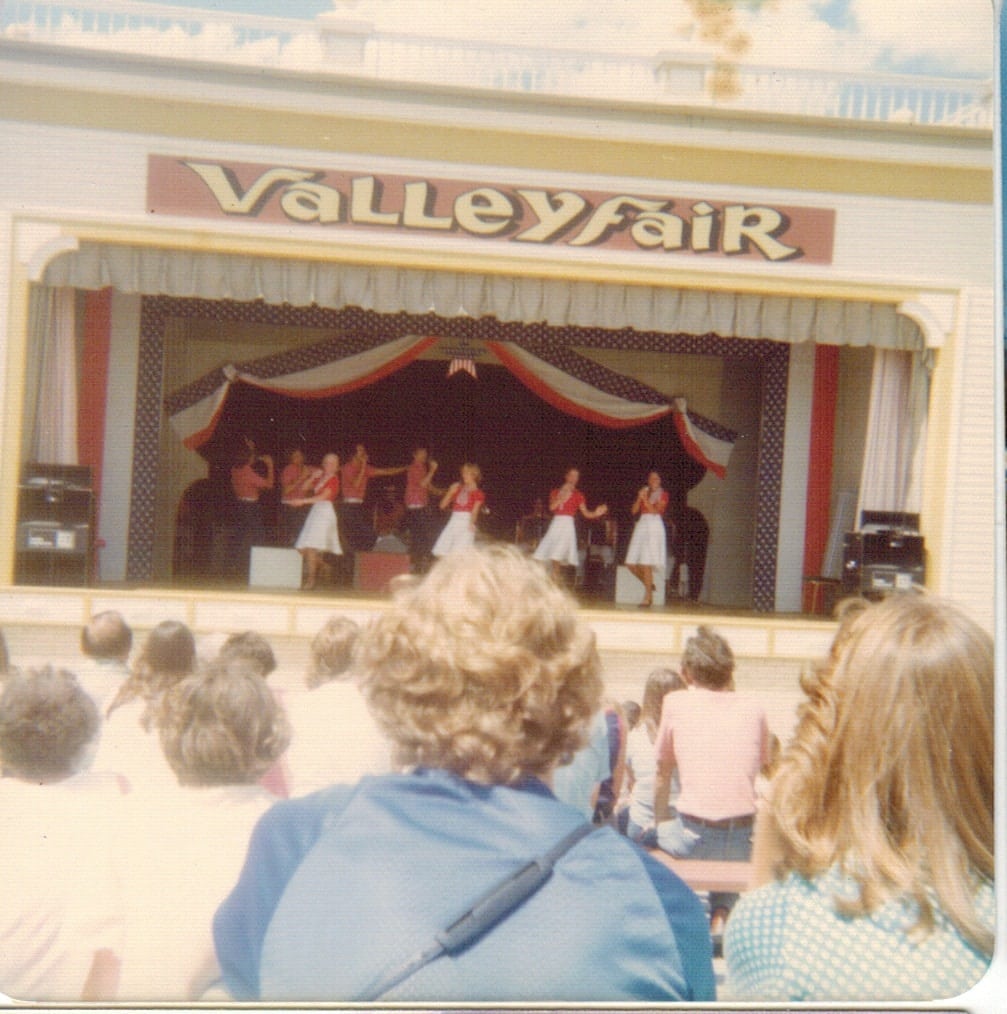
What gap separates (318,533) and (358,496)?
193cm

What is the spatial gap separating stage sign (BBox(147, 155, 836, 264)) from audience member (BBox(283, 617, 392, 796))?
3.60ft

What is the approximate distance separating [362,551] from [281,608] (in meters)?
0.48

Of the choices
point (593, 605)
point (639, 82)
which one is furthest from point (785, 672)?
point (639, 82)

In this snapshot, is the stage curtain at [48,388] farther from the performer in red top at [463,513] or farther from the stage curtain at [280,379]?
the stage curtain at [280,379]

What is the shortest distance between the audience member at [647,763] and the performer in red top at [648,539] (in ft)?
0.65

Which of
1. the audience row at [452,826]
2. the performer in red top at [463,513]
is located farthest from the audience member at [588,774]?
the performer in red top at [463,513]

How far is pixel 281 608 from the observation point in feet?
7.61

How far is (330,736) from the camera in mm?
2094

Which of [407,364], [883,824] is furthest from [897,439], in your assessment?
[407,364]

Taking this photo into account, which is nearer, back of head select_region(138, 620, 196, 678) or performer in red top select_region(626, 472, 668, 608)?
back of head select_region(138, 620, 196, 678)

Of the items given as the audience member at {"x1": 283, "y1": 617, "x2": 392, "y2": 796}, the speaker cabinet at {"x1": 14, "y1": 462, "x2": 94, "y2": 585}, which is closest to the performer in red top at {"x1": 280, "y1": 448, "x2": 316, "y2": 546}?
the speaker cabinet at {"x1": 14, "y1": 462, "x2": 94, "y2": 585}

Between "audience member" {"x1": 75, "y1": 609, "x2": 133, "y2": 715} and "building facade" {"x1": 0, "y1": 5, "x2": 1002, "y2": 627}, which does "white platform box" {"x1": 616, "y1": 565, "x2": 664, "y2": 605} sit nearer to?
"building facade" {"x1": 0, "y1": 5, "x2": 1002, "y2": 627}

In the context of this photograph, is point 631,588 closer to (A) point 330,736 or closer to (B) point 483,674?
(A) point 330,736

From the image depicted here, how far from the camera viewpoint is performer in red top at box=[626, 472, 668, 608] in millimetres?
3043
